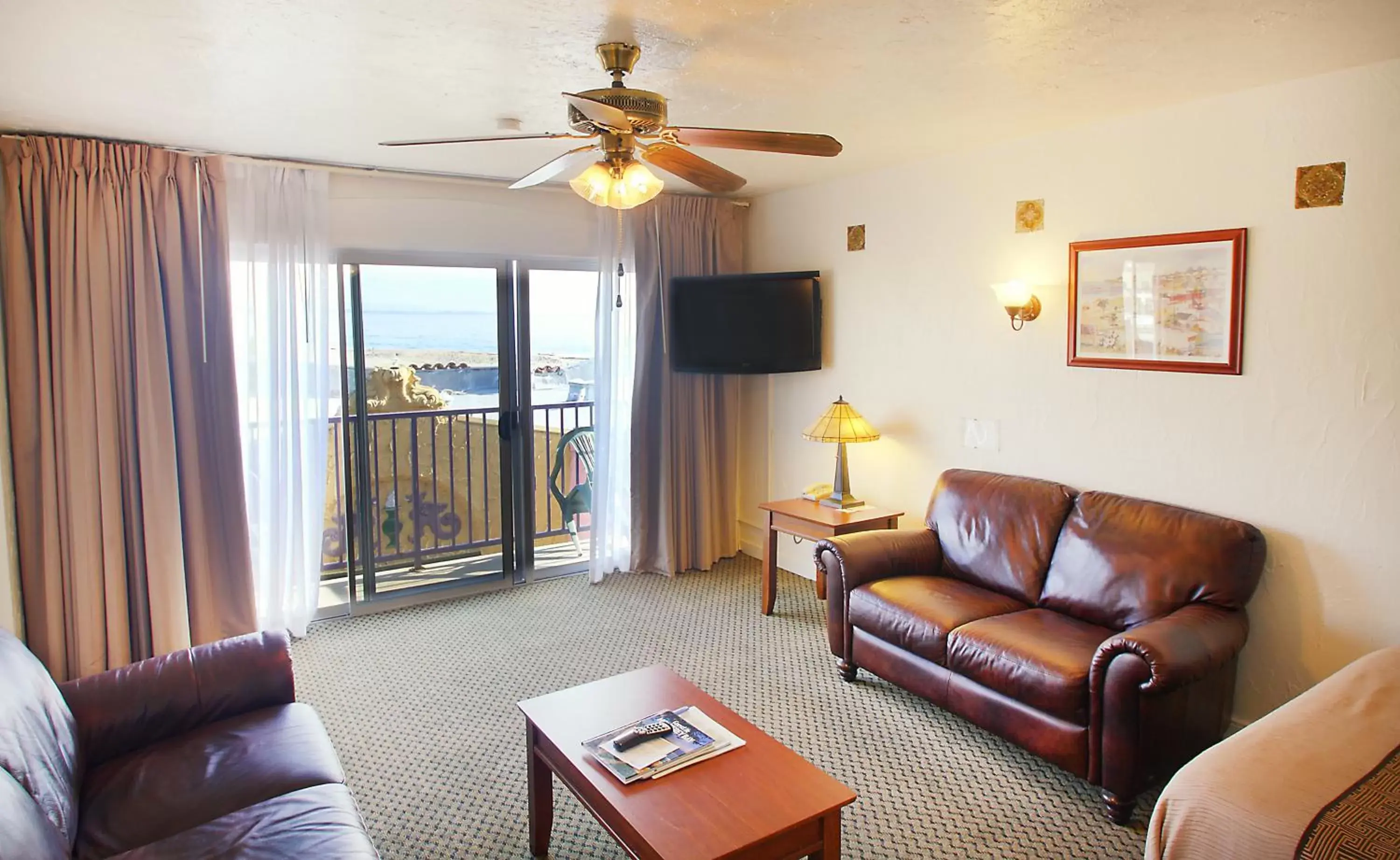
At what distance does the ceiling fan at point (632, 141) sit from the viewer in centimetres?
225

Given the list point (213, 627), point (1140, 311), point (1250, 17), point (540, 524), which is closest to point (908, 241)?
point (1140, 311)

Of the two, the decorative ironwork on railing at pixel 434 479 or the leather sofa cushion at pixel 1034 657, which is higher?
the decorative ironwork on railing at pixel 434 479

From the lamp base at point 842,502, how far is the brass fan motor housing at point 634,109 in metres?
2.52

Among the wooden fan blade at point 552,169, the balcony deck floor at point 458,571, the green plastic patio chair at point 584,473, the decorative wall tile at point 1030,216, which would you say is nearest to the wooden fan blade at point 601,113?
the wooden fan blade at point 552,169

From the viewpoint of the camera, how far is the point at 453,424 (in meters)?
4.89

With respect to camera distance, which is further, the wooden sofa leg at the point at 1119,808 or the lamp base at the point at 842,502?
the lamp base at the point at 842,502

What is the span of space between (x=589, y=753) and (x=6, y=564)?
2650mm

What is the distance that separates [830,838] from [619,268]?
3650mm

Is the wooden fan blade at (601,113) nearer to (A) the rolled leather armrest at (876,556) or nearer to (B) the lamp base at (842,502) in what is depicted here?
(A) the rolled leather armrest at (876,556)

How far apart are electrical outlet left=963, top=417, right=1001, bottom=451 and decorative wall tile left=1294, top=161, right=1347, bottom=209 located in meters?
1.47

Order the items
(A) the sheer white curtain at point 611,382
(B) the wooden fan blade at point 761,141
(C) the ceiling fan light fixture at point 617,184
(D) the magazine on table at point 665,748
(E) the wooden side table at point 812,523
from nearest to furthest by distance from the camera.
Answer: (D) the magazine on table at point 665,748 → (B) the wooden fan blade at point 761,141 → (C) the ceiling fan light fixture at point 617,184 → (E) the wooden side table at point 812,523 → (A) the sheer white curtain at point 611,382

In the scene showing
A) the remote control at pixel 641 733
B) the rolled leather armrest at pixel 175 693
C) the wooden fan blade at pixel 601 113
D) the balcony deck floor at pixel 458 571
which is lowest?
the balcony deck floor at pixel 458 571

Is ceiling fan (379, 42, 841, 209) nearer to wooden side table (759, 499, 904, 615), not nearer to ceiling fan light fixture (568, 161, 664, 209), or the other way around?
ceiling fan light fixture (568, 161, 664, 209)

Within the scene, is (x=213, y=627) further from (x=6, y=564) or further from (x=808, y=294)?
(x=808, y=294)
